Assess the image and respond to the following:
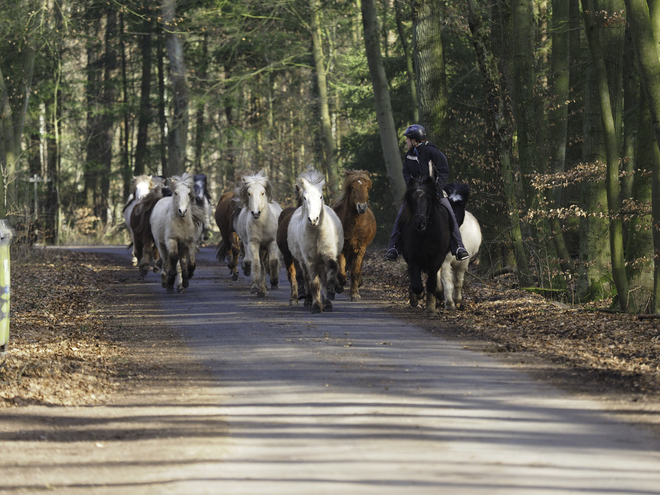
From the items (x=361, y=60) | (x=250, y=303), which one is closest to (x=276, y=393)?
(x=250, y=303)

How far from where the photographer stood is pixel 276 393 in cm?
763

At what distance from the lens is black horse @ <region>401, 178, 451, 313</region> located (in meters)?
12.4

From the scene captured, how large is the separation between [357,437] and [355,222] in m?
9.29

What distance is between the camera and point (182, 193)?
17.0 meters

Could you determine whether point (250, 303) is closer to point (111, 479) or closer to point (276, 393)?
point (276, 393)

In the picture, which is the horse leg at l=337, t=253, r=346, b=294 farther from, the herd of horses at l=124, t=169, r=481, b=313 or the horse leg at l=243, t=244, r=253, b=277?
the horse leg at l=243, t=244, r=253, b=277

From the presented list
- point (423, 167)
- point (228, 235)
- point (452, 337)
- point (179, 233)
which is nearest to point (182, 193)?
point (179, 233)

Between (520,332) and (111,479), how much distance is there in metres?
6.96

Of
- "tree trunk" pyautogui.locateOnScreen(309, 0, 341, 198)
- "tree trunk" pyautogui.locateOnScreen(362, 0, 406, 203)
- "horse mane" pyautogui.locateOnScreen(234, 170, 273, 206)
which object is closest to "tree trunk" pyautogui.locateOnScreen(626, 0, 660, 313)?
"horse mane" pyautogui.locateOnScreen(234, 170, 273, 206)

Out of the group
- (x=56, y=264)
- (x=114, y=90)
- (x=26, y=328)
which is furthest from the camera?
(x=114, y=90)

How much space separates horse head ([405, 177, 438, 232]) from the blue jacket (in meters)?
0.34

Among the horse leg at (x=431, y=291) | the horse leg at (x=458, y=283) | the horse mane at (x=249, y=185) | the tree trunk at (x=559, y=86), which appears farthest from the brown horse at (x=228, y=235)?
the tree trunk at (x=559, y=86)

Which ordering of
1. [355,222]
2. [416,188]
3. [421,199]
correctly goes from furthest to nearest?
1. [355,222]
2. [416,188]
3. [421,199]

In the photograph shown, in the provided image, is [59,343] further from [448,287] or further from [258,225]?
[258,225]
